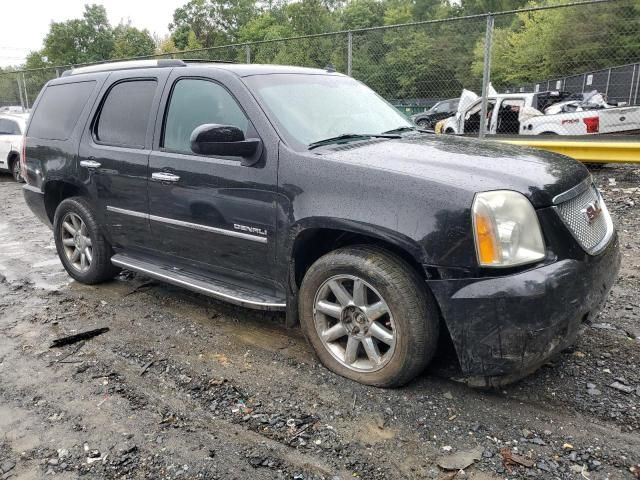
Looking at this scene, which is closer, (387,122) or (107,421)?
(107,421)

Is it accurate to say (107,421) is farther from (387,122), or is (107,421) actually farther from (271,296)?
(387,122)

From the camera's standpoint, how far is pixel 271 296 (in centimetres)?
352

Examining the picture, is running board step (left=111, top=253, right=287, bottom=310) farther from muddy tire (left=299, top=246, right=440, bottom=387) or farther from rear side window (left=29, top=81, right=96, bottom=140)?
rear side window (left=29, top=81, right=96, bottom=140)

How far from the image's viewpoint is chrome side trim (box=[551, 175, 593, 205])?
277 centimetres

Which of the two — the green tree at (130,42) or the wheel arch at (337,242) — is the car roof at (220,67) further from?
the green tree at (130,42)

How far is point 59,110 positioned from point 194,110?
194 centimetres

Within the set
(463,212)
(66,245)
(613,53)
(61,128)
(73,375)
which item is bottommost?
(73,375)

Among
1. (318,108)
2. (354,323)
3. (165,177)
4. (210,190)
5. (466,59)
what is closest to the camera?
(354,323)

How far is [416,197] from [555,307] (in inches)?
34.2

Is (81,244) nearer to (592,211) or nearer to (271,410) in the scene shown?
(271,410)

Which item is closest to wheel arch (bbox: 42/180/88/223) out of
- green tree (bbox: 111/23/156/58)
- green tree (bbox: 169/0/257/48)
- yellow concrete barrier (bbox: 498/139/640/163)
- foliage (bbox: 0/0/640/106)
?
yellow concrete barrier (bbox: 498/139/640/163)

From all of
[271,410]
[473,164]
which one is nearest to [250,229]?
[271,410]

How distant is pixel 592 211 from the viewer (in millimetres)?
3104

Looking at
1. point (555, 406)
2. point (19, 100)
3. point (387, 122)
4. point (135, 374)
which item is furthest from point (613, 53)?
point (19, 100)
